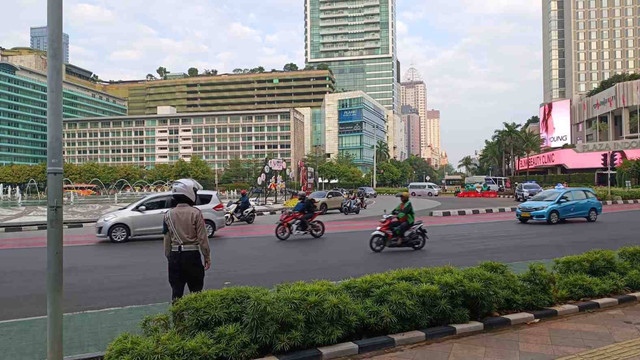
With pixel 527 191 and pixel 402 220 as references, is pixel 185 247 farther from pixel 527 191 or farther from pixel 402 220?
pixel 527 191

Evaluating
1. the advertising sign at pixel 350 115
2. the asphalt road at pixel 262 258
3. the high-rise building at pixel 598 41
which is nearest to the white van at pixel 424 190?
the asphalt road at pixel 262 258

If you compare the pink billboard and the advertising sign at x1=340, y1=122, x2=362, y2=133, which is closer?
the pink billboard

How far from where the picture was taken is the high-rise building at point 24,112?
112000 millimetres

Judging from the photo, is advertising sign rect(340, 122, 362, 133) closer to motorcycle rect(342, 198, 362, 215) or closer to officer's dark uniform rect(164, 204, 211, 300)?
motorcycle rect(342, 198, 362, 215)

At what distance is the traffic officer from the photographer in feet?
17.6

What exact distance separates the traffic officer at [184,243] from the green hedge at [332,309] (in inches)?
17.2

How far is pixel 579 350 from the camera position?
490 centimetres

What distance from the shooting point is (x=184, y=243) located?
17.6 feet

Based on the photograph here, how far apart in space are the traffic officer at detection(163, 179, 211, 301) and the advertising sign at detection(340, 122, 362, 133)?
11951 cm

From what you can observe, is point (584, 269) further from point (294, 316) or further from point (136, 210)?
point (136, 210)

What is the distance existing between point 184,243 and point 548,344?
407 cm

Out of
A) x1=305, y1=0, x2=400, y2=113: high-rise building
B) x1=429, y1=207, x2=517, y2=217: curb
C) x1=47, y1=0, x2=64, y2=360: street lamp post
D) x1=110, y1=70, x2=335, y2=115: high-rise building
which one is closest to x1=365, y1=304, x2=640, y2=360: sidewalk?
x1=47, y1=0, x2=64, y2=360: street lamp post

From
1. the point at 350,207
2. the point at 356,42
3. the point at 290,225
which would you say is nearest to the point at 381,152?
the point at 356,42

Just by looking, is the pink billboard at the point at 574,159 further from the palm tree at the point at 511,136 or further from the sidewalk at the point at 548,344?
the sidewalk at the point at 548,344
